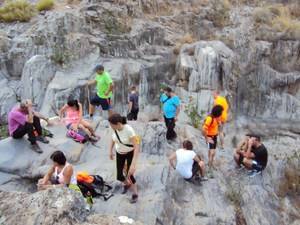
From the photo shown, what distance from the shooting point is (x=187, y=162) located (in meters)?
7.53

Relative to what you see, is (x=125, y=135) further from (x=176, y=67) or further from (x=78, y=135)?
(x=176, y=67)

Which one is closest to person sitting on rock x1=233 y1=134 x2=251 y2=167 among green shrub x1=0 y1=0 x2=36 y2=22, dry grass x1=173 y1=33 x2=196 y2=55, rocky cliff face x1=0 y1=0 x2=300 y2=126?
rocky cliff face x1=0 y1=0 x2=300 y2=126

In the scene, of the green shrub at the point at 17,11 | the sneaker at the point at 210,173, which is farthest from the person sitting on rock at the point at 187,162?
the green shrub at the point at 17,11

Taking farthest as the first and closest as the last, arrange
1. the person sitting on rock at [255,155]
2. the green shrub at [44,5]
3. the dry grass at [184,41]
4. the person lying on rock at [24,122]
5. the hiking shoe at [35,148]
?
the green shrub at [44,5] → the dry grass at [184,41] → the person sitting on rock at [255,155] → the hiking shoe at [35,148] → the person lying on rock at [24,122]

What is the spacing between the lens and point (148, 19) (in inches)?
643

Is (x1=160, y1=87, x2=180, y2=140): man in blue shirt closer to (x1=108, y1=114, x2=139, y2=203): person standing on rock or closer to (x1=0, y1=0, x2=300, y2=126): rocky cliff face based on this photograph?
(x1=108, y1=114, x2=139, y2=203): person standing on rock

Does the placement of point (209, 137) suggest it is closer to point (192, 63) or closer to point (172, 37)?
point (192, 63)

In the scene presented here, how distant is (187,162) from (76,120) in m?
2.59

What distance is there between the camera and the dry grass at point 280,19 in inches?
624

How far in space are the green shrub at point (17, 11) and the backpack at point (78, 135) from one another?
815cm

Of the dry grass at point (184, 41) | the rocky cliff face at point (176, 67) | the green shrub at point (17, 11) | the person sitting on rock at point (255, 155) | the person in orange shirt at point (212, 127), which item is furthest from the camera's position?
the dry grass at point (184, 41)

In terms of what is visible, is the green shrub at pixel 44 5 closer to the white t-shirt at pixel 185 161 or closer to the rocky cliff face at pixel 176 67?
the rocky cliff face at pixel 176 67

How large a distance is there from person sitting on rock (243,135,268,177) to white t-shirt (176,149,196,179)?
1.57 meters

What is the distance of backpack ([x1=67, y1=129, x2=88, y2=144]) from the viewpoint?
8586mm
